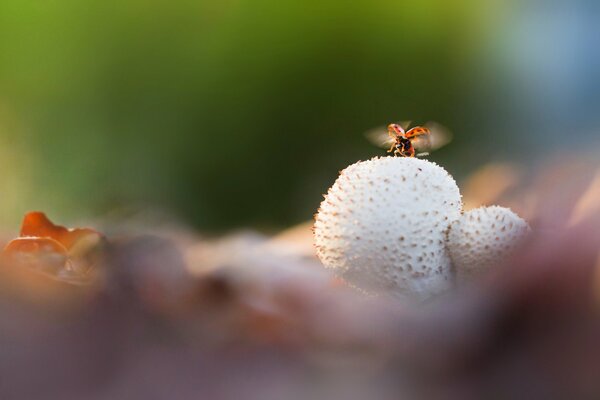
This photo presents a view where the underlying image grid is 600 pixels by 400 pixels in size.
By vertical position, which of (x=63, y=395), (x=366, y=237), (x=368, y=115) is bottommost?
(x=63, y=395)

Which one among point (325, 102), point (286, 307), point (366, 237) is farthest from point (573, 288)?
point (325, 102)

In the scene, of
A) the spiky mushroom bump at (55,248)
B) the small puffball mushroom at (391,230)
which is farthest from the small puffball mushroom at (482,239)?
the spiky mushroom bump at (55,248)

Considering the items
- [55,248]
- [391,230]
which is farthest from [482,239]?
[55,248]

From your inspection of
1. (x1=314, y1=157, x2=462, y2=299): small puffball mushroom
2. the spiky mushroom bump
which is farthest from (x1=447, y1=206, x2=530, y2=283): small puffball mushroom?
the spiky mushroom bump

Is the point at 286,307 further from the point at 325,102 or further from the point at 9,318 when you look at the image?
the point at 325,102

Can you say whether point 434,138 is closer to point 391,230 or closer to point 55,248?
point 391,230

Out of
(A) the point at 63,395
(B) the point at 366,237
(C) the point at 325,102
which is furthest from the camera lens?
(C) the point at 325,102

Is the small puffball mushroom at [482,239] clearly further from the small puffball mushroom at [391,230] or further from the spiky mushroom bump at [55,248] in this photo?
the spiky mushroom bump at [55,248]
